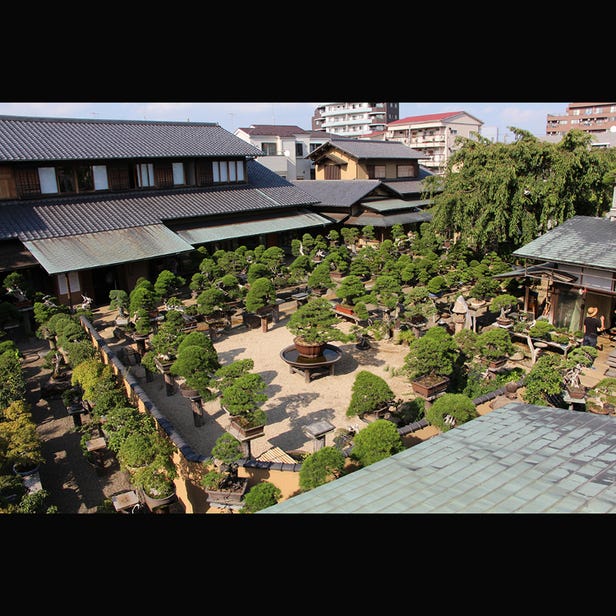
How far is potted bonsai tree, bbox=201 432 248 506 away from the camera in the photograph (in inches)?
297

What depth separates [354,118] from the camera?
7681cm

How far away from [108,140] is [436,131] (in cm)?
4553

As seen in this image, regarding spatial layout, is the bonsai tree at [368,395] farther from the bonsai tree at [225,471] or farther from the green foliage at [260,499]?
the green foliage at [260,499]

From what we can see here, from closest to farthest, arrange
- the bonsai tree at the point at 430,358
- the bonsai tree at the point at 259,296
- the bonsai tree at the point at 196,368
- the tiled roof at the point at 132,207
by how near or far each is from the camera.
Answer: the bonsai tree at the point at 196,368 < the bonsai tree at the point at 430,358 < the bonsai tree at the point at 259,296 < the tiled roof at the point at 132,207

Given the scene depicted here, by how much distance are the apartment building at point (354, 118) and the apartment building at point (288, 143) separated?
27.5 m

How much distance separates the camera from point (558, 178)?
64.0 feet

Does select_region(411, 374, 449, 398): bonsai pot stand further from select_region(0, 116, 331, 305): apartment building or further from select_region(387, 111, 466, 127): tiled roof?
select_region(387, 111, 466, 127): tiled roof

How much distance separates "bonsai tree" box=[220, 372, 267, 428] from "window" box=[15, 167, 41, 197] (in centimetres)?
1561

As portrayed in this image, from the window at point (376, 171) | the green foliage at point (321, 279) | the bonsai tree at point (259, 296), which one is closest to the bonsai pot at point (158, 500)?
the bonsai tree at point (259, 296)

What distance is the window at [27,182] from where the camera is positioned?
19781mm

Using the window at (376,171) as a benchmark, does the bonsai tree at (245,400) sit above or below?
below

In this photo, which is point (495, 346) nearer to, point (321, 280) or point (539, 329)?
point (539, 329)

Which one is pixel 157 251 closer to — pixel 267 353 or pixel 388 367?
pixel 267 353

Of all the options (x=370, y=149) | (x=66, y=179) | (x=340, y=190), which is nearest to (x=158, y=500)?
(x=66, y=179)
